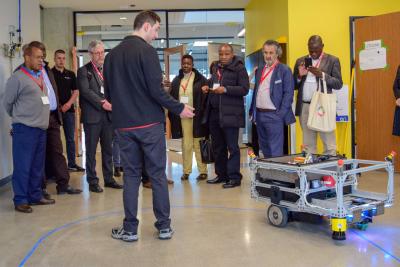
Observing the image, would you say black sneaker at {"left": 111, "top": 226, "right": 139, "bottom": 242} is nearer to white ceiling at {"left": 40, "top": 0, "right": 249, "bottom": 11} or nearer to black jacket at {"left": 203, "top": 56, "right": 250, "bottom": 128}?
black jacket at {"left": 203, "top": 56, "right": 250, "bottom": 128}

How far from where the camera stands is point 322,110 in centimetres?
436

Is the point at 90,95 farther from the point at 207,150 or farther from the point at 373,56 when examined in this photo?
the point at 373,56

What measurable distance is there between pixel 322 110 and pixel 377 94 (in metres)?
1.70

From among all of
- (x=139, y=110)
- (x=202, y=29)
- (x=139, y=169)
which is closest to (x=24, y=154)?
(x=139, y=169)

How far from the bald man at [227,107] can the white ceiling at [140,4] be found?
180 inches

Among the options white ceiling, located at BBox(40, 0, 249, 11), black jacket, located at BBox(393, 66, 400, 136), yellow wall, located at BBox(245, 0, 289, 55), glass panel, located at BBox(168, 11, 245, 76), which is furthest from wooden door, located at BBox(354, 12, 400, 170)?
glass panel, located at BBox(168, 11, 245, 76)

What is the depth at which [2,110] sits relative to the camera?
16.1 ft

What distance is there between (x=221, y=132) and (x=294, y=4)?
8.08ft

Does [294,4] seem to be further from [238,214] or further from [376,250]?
[376,250]

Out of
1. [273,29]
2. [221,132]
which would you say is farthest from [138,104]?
[273,29]

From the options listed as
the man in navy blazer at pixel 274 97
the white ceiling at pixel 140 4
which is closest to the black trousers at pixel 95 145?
the man in navy blazer at pixel 274 97

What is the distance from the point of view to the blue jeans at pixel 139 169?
3.07m

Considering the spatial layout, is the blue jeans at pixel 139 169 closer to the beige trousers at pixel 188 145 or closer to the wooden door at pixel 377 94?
the beige trousers at pixel 188 145

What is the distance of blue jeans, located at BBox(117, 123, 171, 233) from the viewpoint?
3072 mm
